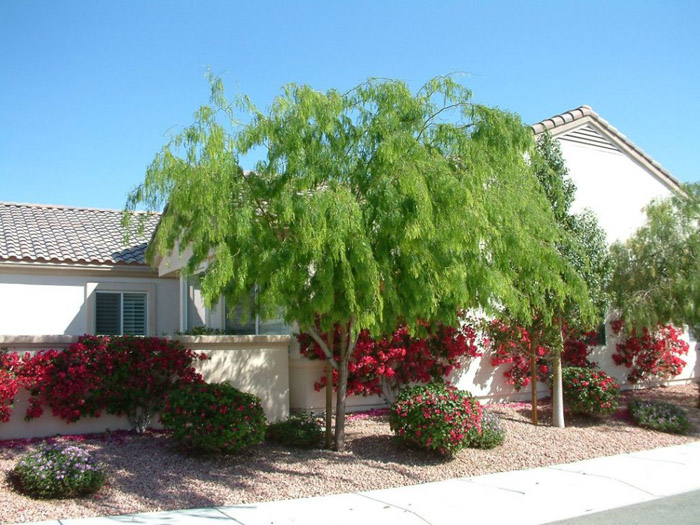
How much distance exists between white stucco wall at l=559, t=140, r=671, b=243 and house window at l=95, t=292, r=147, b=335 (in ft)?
35.6

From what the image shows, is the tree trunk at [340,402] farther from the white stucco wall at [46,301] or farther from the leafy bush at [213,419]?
the white stucco wall at [46,301]

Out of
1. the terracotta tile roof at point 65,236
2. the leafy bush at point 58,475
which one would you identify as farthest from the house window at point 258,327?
the leafy bush at point 58,475

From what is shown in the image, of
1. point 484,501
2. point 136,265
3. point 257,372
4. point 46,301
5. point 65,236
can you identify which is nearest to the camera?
point 484,501

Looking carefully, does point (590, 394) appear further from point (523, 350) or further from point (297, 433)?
point (297, 433)

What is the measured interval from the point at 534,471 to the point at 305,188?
5.00 m

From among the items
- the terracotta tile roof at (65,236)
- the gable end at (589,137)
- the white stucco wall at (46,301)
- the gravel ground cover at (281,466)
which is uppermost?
the gable end at (589,137)

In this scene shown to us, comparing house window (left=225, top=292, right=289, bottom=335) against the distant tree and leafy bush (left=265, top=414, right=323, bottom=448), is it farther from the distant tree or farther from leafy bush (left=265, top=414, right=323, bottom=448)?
the distant tree

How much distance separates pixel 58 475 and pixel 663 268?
11043mm

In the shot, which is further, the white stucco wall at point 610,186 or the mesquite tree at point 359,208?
the white stucco wall at point 610,186

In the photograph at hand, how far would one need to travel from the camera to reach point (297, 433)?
33.8 feet

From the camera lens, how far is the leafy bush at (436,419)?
944 centimetres

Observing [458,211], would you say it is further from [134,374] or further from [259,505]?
[134,374]

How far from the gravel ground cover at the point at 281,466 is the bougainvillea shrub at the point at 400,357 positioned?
747 mm

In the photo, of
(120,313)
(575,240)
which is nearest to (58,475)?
(575,240)
